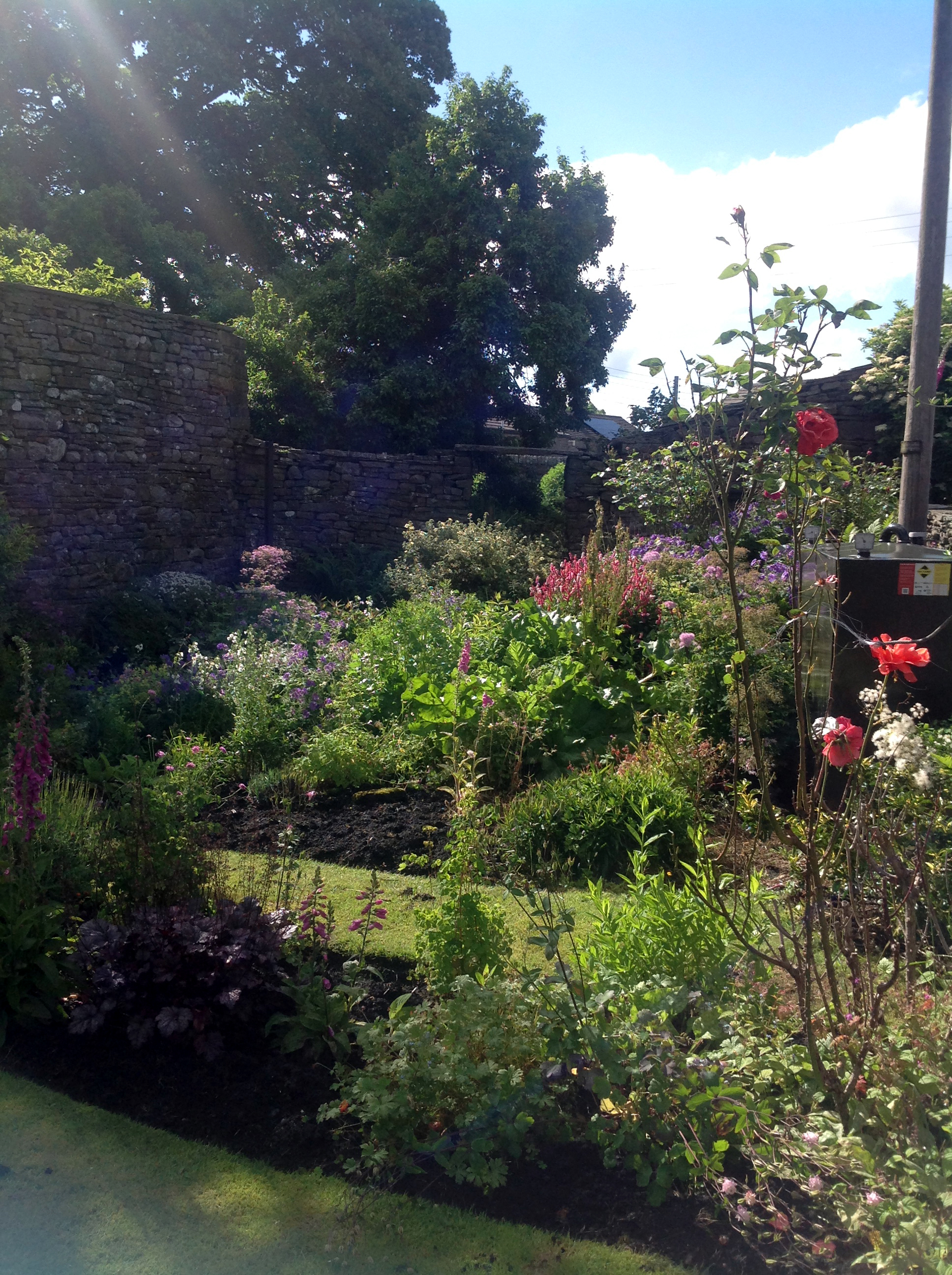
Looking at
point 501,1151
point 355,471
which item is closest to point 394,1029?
point 501,1151

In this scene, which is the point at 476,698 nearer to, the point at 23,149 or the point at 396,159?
the point at 396,159

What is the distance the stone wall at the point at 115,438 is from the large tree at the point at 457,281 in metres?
4.02

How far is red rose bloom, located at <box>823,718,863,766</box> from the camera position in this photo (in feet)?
7.14

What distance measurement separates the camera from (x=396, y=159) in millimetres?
16172

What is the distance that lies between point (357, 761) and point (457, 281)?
41.9 feet

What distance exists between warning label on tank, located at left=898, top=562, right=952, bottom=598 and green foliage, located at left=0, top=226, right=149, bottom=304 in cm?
840

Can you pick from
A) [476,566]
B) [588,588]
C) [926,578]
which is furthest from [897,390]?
[926,578]

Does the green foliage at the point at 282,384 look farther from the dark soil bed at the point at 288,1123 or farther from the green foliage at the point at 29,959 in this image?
the dark soil bed at the point at 288,1123

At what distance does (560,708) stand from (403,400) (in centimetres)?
1130

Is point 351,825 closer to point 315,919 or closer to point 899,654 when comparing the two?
point 315,919

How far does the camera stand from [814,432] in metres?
2.15

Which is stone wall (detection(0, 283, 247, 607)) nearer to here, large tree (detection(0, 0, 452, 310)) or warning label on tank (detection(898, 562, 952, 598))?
large tree (detection(0, 0, 452, 310))

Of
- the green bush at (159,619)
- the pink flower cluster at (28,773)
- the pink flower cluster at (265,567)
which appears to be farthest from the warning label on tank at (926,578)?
the pink flower cluster at (265,567)

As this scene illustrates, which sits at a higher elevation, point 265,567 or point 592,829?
point 265,567
